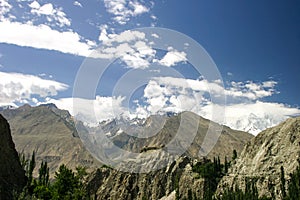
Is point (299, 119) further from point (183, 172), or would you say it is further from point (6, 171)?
point (6, 171)

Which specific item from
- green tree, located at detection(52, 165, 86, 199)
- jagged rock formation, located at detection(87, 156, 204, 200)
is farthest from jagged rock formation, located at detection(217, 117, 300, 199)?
green tree, located at detection(52, 165, 86, 199)

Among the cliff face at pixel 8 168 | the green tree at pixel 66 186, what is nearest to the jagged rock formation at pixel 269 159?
the cliff face at pixel 8 168

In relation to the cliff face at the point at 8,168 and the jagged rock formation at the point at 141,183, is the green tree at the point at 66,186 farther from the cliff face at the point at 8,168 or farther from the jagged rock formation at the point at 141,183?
the jagged rock formation at the point at 141,183

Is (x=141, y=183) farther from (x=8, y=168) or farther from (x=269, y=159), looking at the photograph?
(x=8, y=168)

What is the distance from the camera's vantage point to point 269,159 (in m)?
140

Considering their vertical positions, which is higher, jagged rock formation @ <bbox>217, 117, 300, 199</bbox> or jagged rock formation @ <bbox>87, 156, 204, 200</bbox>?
jagged rock formation @ <bbox>217, 117, 300, 199</bbox>

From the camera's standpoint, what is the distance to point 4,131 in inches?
3944

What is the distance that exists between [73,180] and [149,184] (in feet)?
322

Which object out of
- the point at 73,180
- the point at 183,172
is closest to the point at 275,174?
the point at 183,172

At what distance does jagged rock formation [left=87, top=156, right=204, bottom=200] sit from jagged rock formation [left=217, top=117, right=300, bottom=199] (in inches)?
819

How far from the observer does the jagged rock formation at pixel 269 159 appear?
422ft

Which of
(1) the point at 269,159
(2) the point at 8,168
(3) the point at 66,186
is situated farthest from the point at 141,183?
(3) the point at 66,186

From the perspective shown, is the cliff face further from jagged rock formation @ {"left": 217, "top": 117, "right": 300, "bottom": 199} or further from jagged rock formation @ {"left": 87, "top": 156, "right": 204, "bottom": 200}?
jagged rock formation @ {"left": 217, "top": 117, "right": 300, "bottom": 199}

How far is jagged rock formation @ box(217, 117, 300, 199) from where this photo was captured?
12862cm
